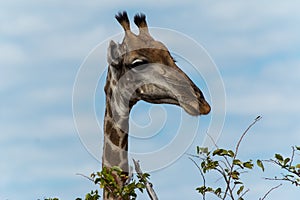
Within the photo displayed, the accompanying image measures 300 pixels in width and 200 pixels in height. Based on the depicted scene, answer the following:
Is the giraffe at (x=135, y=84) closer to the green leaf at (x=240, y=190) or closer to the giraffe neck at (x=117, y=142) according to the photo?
the giraffe neck at (x=117, y=142)

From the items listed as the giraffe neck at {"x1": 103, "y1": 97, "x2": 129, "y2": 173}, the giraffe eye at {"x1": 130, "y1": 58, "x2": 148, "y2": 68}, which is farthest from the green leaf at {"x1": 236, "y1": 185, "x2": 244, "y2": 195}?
the giraffe neck at {"x1": 103, "y1": 97, "x2": 129, "y2": 173}

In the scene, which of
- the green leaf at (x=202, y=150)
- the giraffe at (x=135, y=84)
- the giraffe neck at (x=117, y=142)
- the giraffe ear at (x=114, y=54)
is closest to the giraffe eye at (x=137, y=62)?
the giraffe at (x=135, y=84)

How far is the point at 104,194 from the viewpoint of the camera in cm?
920

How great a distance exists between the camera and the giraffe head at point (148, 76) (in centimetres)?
834

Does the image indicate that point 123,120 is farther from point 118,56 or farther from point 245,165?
point 245,165

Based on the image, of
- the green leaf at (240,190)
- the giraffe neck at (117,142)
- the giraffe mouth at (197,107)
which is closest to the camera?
the green leaf at (240,190)

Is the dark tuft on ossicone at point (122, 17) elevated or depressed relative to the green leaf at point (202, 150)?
elevated

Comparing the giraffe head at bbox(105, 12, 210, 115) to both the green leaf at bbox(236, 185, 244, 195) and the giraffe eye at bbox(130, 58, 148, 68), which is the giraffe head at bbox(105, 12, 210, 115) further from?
the green leaf at bbox(236, 185, 244, 195)

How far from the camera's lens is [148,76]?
28.3 feet

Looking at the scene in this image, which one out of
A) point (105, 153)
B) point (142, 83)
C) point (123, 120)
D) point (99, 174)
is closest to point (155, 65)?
point (142, 83)

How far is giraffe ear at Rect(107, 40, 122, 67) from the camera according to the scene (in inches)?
343

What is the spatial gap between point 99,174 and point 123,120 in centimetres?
341

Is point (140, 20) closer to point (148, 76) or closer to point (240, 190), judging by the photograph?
point (148, 76)

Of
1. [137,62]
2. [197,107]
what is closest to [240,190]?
[197,107]
